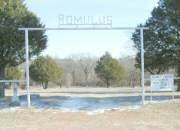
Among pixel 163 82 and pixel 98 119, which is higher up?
pixel 163 82

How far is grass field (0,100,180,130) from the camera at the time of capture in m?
14.8

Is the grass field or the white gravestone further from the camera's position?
the white gravestone

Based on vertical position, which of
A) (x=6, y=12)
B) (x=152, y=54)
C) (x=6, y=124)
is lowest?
(x=6, y=124)

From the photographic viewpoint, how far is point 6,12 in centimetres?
2720

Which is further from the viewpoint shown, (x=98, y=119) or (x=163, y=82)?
(x=163, y=82)

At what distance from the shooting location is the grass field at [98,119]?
48.6ft

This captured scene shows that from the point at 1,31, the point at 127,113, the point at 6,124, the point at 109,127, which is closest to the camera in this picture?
the point at 109,127

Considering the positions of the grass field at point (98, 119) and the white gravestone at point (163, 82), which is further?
the white gravestone at point (163, 82)

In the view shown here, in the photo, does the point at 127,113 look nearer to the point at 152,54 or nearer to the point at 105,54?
the point at 152,54

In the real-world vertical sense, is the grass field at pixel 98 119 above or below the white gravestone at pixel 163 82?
below

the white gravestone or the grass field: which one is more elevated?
the white gravestone

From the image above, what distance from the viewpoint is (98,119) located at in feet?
55.3

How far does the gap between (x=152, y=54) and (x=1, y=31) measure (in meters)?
8.36

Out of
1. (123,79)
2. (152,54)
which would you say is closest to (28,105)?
(152,54)
